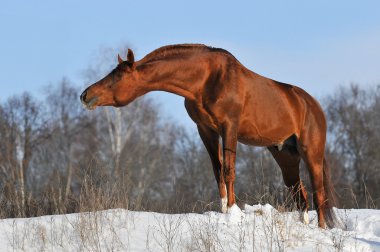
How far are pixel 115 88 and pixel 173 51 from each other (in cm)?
97

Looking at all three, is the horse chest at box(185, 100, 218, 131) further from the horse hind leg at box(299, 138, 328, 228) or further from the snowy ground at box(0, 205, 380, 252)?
the horse hind leg at box(299, 138, 328, 228)

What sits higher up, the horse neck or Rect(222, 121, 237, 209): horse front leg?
the horse neck

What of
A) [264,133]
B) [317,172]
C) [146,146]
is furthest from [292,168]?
[146,146]

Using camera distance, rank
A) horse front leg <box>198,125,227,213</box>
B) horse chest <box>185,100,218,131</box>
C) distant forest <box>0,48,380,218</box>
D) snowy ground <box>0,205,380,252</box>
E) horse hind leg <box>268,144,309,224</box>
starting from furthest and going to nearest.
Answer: distant forest <box>0,48,380,218</box> → horse hind leg <box>268,144,309,224</box> → horse front leg <box>198,125,227,213</box> → horse chest <box>185,100,218,131</box> → snowy ground <box>0,205,380,252</box>

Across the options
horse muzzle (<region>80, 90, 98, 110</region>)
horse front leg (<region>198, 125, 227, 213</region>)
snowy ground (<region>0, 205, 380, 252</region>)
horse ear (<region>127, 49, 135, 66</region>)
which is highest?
horse ear (<region>127, 49, 135, 66</region>)

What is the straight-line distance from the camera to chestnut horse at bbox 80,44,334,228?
7949 mm

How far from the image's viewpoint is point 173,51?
8.29m

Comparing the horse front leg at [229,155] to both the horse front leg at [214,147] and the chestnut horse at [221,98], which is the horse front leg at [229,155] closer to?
the chestnut horse at [221,98]

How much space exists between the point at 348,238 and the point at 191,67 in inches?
113

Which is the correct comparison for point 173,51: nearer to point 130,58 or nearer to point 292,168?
point 130,58

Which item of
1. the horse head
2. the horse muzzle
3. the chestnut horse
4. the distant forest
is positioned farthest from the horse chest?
the distant forest

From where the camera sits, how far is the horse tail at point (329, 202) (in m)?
9.08

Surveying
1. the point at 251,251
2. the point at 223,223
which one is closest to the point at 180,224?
the point at 223,223

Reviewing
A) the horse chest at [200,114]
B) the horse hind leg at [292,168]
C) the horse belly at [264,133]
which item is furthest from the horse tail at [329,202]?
the horse chest at [200,114]
